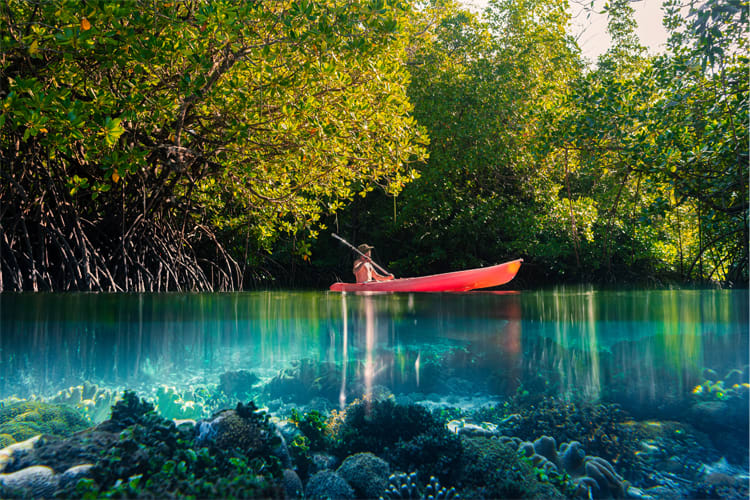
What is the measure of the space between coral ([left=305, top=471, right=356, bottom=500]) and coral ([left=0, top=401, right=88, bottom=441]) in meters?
3.14

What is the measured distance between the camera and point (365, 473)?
468 cm

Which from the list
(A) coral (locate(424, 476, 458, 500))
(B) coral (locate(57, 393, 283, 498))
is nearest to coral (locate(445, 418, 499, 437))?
(A) coral (locate(424, 476, 458, 500))

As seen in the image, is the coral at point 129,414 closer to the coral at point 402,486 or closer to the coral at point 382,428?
the coral at point 382,428

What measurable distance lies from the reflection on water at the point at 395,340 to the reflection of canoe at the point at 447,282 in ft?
2.22

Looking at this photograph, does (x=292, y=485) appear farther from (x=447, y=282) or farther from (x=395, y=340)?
(x=447, y=282)

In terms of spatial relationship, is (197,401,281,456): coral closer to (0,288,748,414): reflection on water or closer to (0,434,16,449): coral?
(0,288,748,414): reflection on water

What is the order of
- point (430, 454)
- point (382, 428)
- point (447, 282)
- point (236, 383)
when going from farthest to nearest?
point (447, 282) → point (236, 383) → point (382, 428) → point (430, 454)

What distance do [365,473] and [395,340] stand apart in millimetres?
2895

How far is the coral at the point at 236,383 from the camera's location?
7684mm

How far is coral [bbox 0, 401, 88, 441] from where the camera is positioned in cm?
600

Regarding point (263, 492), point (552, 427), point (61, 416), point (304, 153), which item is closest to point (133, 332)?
point (61, 416)

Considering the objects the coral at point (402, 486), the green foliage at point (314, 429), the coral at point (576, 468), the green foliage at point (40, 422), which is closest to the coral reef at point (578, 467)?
the coral at point (576, 468)

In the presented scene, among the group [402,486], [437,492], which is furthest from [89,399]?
[437,492]

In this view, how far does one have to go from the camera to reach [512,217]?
1288 centimetres
